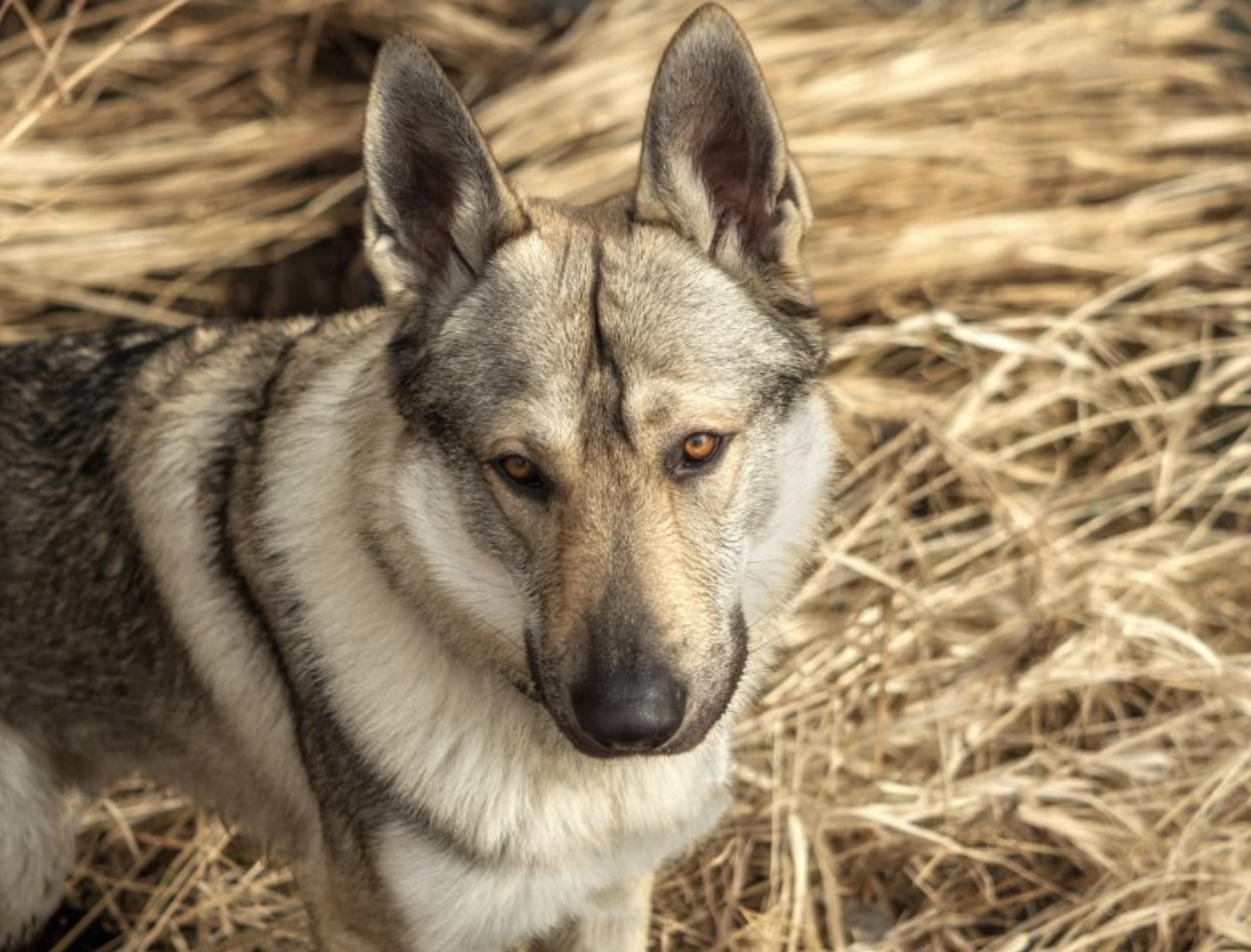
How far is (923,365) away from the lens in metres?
5.53

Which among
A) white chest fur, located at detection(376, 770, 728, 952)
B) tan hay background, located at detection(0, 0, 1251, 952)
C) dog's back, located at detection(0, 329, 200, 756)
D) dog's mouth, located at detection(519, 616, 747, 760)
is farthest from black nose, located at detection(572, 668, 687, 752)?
tan hay background, located at detection(0, 0, 1251, 952)

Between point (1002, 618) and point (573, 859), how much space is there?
216cm

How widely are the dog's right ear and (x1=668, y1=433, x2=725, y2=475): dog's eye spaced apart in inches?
20.9

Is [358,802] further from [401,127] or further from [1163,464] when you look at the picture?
[1163,464]

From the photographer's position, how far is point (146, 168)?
6000 millimetres

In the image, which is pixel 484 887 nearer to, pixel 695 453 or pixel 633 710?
pixel 633 710

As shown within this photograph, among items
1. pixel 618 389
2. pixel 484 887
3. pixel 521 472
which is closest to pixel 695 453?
pixel 618 389

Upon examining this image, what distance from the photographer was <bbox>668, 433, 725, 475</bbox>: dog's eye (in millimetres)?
2658

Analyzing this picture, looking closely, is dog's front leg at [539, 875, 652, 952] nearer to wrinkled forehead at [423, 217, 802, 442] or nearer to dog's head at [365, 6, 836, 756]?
dog's head at [365, 6, 836, 756]

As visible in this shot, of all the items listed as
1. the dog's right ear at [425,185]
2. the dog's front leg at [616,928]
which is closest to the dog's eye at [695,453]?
the dog's right ear at [425,185]

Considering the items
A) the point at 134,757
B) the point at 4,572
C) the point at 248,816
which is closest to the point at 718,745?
the point at 248,816

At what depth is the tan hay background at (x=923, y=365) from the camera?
4.04 meters

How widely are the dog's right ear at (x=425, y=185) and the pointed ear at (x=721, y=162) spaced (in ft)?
0.92

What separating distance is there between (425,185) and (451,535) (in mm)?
658
